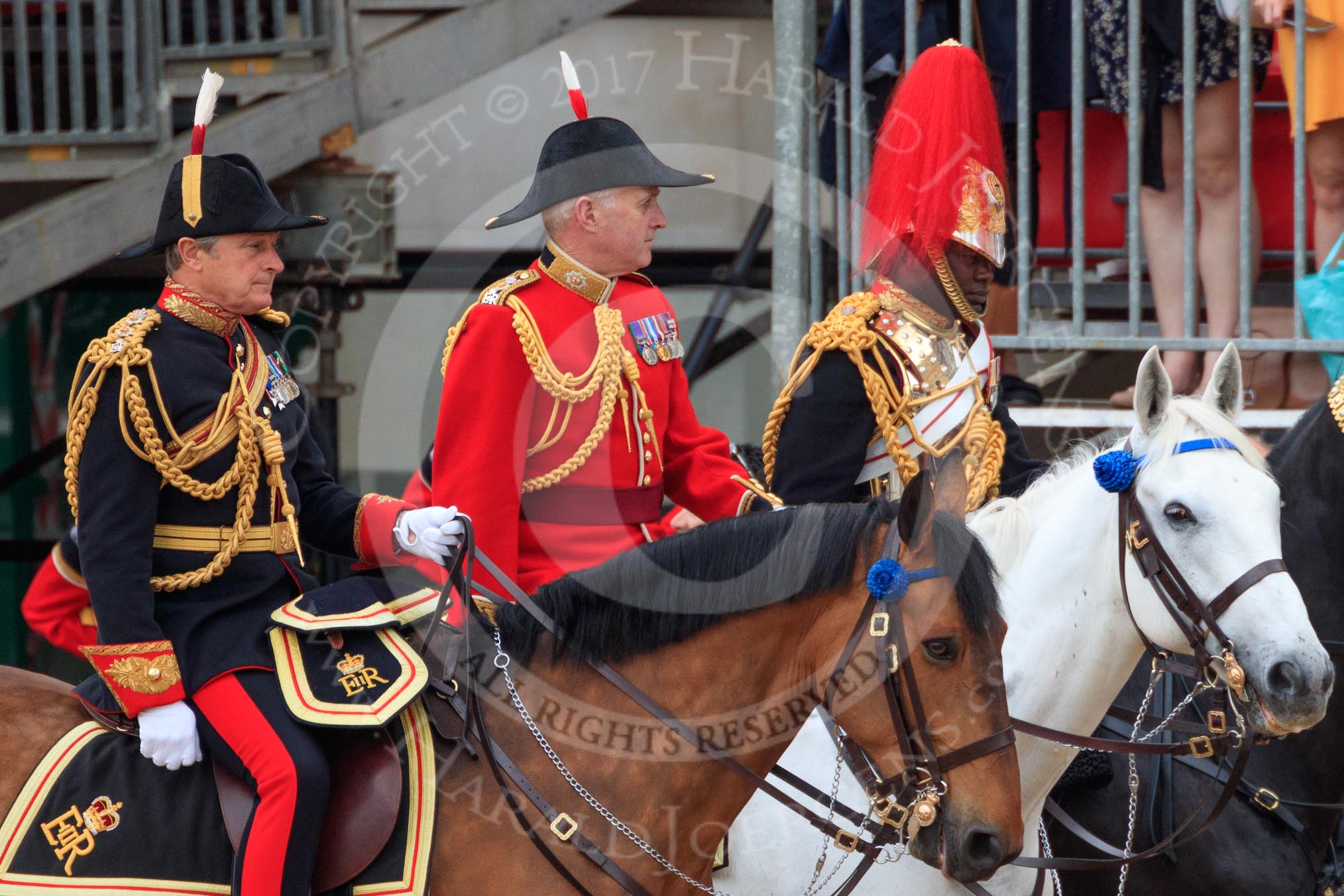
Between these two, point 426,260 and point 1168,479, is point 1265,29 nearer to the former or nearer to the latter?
point 1168,479

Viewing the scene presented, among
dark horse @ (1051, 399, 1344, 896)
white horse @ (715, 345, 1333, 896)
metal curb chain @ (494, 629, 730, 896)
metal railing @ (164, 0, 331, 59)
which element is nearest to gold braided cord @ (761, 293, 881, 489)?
white horse @ (715, 345, 1333, 896)

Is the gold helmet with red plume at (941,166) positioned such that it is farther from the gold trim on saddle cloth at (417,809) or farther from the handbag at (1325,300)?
the gold trim on saddle cloth at (417,809)

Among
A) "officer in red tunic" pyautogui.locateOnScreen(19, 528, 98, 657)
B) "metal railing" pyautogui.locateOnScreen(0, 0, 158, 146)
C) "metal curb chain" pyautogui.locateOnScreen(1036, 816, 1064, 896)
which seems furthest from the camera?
"metal railing" pyautogui.locateOnScreen(0, 0, 158, 146)

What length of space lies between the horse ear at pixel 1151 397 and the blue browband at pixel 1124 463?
0.23ft

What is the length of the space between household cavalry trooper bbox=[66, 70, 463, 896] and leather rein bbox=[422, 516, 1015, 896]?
22 cm

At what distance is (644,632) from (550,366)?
2.98ft

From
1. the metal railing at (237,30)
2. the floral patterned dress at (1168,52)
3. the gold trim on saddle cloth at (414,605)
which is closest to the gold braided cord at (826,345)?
Result: the gold trim on saddle cloth at (414,605)

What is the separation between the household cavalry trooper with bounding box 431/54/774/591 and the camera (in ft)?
10.7

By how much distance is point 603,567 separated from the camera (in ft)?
8.66

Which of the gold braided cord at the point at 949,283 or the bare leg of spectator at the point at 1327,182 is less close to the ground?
the bare leg of spectator at the point at 1327,182

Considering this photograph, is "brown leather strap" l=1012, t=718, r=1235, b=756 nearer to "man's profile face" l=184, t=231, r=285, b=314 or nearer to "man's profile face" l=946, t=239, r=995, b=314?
"man's profile face" l=946, t=239, r=995, b=314

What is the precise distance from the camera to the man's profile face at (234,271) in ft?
9.26

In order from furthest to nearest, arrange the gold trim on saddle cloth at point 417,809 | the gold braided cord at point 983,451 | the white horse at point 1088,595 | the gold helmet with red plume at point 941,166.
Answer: the gold helmet with red plume at point 941,166
the gold braided cord at point 983,451
the white horse at point 1088,595
the gold trim on saddle cloth at point 417,809

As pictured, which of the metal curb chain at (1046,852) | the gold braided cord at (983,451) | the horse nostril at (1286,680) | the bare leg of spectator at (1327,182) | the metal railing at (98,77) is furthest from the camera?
the metal railing at (98,77)
